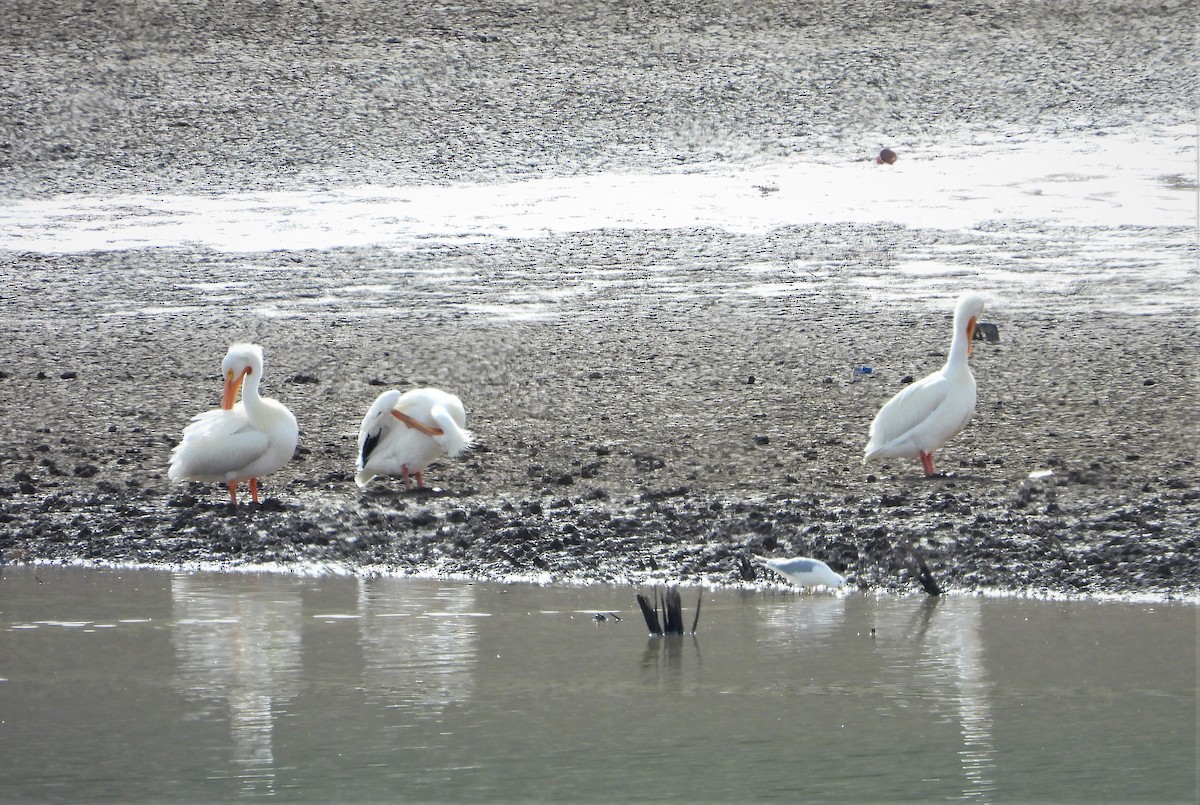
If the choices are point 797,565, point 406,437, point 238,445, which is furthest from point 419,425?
point 797,565

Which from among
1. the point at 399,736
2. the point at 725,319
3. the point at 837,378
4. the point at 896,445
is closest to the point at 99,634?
the point at 399,736

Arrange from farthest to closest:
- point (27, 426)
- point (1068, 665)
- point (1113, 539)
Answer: point (27, 426), point (1113, 539), point (1068, 665)

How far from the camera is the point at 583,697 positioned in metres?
5.61

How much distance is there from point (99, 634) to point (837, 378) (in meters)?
5.10

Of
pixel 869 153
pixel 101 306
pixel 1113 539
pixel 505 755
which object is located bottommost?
pixel 505 755

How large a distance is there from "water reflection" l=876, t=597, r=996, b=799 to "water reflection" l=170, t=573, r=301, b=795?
1.77 metres

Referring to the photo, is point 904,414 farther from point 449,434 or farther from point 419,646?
point 419,646

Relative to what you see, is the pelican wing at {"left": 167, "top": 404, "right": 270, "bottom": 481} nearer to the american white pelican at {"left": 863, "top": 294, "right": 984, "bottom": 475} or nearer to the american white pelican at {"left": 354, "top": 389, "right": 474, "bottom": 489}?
the american white pelican at {"left": 354, "top": 389, "right": 474, "bottom": 489}

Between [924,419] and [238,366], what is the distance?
3202 millimetres

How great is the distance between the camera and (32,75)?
17531 mm

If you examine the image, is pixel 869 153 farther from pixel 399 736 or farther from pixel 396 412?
pixel 399 736

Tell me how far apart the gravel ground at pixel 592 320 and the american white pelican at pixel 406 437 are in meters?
0.18

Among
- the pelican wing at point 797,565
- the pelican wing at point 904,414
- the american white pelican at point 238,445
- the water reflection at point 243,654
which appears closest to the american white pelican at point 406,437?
the american white pelican at point 238,445

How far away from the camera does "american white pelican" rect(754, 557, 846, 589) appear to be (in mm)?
7062
